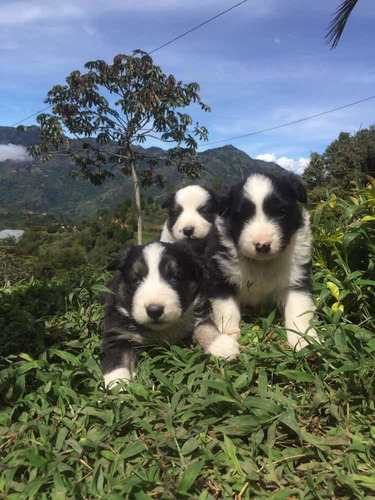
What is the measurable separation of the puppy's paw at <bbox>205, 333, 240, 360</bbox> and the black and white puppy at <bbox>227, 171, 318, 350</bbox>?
453 mm

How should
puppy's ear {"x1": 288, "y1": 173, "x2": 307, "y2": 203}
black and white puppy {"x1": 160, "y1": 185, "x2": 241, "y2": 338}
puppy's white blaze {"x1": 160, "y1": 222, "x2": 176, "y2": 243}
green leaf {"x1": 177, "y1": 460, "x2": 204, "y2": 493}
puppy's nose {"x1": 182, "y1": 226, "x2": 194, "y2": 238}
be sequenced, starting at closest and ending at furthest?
green leaf {"x1": 177, "y1": 460, "x2": 204, "y2": 493}, black and white puppy {"x1": 160, "y1": 185, "x2": 241, "y2": 338}, puppy's ear {"x1": 288, "y1": 173, "x2": 307, "y2": 203}, puppy's nose {"x1": 182, "y1": 226, "x2": 194, "y2": 238}, puppy's white blaze {"x1": 160, "y1": 222, "x2": 176, "y2": 243}

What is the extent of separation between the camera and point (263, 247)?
9.87 ft

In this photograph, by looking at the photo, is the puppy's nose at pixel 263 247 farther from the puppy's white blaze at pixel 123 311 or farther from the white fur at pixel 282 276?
the puppy's white blaze at pixel 123 311

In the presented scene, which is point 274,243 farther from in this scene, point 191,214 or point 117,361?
point 191,214

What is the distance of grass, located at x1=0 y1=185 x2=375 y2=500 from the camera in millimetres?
1876

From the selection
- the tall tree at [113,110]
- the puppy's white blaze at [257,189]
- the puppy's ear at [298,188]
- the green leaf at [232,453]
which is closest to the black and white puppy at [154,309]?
the puppy's white blaze at [257,189]

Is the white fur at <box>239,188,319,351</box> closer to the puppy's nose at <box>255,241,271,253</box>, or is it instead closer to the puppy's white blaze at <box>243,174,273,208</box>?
the puppy's white blaze at <box>243,174,273,208</box>

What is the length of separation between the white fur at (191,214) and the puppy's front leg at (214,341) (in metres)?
1.59

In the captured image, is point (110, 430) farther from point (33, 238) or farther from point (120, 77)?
point (33, 238)

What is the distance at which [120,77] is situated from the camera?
1944cm

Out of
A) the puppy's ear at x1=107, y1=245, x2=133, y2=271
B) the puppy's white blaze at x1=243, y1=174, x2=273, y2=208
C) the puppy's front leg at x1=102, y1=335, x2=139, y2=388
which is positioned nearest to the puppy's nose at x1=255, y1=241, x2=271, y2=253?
the puppy's white blaze at x1=243, y1=174, x2=273, y2=208

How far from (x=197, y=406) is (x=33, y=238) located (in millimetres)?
70119

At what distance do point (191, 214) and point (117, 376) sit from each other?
2591 mm

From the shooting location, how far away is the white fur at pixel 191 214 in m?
4.61
